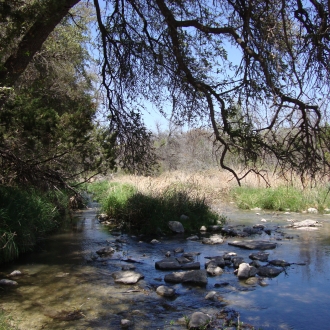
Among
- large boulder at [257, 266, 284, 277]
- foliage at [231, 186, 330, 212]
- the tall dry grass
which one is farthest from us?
foliage at [231, 186, 330, 212]

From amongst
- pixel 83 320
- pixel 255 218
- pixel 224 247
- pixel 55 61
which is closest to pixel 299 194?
pixel 255 218

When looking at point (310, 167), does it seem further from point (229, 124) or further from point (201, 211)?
point (201, 211)

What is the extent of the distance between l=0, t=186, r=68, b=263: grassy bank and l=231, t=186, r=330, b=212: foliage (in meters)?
8.52

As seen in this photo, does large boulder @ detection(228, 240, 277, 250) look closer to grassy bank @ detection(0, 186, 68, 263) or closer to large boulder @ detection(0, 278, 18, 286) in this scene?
grassy bank @ detection(0, 186, 68, 263)

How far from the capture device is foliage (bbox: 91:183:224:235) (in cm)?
1087

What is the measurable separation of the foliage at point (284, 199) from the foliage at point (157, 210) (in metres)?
3.59

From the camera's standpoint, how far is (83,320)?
4.67 metres

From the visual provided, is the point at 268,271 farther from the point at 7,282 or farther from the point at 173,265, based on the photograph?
the point at 7,282

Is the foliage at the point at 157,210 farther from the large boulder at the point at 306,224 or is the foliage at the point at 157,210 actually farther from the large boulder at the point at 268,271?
the large boulder at the point at 268,271

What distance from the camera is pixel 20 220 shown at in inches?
296

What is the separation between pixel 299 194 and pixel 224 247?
704cm

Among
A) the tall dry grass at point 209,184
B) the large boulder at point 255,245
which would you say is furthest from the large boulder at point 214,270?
the tall dry grass at point 209,184

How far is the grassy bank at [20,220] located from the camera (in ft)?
22.9

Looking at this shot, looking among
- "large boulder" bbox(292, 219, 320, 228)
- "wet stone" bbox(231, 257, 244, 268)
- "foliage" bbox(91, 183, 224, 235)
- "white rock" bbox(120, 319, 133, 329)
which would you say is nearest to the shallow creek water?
"white rock" bbox(120, 319, 133, 329)
